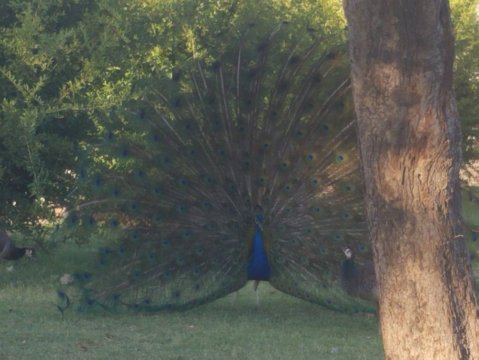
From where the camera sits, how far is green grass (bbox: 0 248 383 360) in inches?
276

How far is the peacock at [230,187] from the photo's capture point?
8.22 metres

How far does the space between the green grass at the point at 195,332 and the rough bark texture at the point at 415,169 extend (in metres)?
2.60

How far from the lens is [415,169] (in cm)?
429

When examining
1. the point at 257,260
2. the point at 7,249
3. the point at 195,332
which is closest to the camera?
the point at 195,332

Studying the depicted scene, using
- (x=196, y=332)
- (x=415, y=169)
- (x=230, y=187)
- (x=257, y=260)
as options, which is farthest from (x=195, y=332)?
(x=415, y=169)

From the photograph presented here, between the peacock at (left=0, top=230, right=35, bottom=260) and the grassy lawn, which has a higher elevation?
the peacock at (left=0, top=230, right=35, bottom=260)

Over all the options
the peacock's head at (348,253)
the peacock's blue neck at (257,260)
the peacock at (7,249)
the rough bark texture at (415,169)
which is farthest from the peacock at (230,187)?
the rough bark texture at (415,169)

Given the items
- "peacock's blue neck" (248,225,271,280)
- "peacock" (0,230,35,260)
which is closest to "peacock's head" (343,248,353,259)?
"peacock's blue neck" (248,225,271,280)

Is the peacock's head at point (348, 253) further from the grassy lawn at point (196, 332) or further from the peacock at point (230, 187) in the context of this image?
the grassy lawn at point (196, 332)

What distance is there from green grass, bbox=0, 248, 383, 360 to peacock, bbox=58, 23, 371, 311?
0.24 meters

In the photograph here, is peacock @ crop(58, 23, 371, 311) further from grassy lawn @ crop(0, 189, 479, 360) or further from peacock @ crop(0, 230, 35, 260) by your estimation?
peacock @ crop(0, 230, 35, 260)

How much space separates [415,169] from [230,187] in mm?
4191

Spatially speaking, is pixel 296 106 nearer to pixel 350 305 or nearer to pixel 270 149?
pixel 270 149

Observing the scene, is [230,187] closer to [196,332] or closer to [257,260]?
[257,260]
